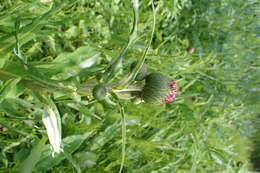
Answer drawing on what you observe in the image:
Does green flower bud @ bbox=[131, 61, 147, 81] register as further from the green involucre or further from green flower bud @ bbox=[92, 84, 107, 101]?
green flower bud @ bbox=[92, 84, 107, 101]

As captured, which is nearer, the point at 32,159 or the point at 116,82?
the point at 116,82

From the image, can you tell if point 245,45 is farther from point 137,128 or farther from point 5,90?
point 5,90

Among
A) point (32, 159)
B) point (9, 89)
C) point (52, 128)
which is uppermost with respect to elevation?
point (9, 89)

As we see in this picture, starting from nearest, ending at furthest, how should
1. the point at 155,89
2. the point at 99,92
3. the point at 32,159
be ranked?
the point at 99,92, the point at 155,89, the point at 32,159

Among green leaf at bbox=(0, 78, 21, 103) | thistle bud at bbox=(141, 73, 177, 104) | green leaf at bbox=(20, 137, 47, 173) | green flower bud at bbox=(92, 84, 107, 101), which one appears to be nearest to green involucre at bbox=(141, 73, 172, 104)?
thistle bud at bbox=(141, 73, 177, 104)

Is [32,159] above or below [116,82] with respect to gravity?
below

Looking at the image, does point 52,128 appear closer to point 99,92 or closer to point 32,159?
point 99,92

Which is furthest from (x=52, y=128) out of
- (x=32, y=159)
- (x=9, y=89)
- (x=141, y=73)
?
(x=32, y=159)

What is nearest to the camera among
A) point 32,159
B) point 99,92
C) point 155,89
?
point 99,92

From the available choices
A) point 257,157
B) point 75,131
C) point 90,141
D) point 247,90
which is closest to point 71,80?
point 75,131

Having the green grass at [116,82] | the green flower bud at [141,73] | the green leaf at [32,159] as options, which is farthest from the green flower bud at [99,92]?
the green leaf at [32,159]
